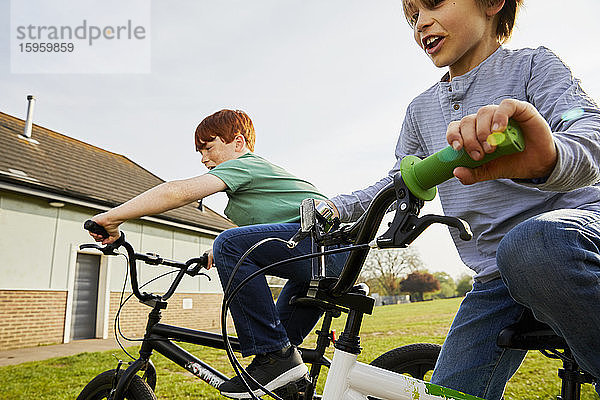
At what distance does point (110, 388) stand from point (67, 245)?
37.4 feet

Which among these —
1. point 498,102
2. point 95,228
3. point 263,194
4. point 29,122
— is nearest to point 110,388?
point 95,228

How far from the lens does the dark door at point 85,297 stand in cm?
1367

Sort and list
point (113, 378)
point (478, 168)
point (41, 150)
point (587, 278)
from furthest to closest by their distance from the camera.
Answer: point (41, 150) < point (113, 378) < point (587, 278) < point (478, 168)

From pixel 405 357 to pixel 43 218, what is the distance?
12.4m

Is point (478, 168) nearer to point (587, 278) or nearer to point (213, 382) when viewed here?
point (587, 278)

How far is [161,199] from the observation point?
2.35 metres

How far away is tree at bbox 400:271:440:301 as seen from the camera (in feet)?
179

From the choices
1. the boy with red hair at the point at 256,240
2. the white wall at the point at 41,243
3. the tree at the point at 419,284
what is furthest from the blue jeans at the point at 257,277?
the tree at the point at 419,284

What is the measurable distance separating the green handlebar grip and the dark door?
1448 cm

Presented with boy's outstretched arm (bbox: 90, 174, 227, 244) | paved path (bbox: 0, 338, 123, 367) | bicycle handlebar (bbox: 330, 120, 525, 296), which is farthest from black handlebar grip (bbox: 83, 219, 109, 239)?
paved path (bbox: 0, 338, 123, 367)

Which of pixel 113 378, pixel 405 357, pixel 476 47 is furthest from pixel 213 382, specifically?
pixel 476 47

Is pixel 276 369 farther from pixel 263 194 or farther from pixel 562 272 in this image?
pixel 562 272

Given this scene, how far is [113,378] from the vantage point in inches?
123

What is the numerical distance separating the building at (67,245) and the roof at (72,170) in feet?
0.16
